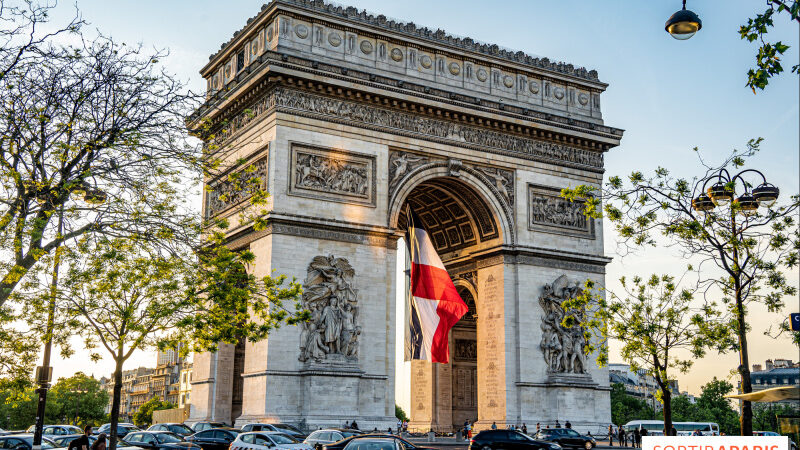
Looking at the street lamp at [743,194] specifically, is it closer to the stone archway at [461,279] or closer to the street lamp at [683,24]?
the street lamp at [683,24]

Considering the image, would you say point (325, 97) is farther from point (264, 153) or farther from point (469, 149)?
point (469, 149)

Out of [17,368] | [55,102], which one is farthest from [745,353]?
[17,368]

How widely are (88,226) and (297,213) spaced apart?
16165 mm

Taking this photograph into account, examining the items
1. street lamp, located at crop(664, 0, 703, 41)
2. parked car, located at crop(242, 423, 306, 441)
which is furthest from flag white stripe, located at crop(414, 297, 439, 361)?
street lamp, located at crop(664, 0, 703, 41)

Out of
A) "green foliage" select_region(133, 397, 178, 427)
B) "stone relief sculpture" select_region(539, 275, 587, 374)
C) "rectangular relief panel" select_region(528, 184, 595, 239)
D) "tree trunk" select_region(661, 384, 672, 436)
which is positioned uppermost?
"rectangular relief panel" select_region(528, 184, 595, 239)

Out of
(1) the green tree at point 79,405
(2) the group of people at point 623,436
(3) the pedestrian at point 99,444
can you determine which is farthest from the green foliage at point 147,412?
(3) the pedestrian at point 99,444

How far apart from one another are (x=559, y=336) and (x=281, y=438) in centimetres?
1714

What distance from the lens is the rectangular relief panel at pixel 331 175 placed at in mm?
32906

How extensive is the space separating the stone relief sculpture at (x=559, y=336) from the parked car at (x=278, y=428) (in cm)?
1231

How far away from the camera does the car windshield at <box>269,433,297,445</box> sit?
75.5 feet

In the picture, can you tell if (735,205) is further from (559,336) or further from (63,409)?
(63,409)

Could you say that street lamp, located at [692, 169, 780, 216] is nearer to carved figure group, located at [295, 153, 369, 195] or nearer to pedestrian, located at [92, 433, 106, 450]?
pedestrian, located at [92, 433, 106, 450]

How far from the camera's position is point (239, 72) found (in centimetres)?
3559

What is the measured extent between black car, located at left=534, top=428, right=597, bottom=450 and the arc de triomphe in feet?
8.44
